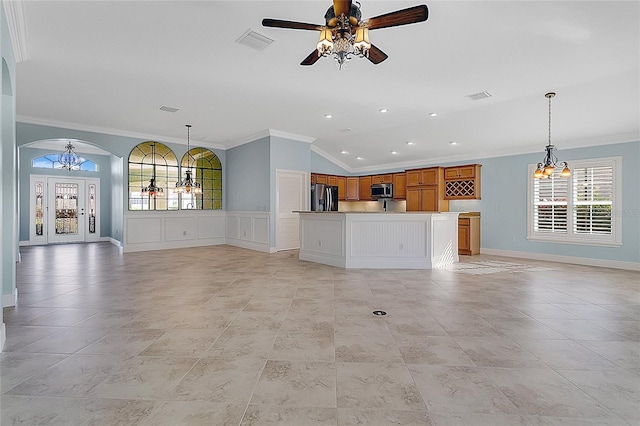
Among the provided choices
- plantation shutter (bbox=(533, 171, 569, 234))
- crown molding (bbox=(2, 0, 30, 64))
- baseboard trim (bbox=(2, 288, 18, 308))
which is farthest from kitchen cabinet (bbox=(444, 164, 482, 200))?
baseboard trim (bbox=(2, 288, 18, 308))

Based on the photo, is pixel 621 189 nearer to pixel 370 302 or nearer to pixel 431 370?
pixel 370 302

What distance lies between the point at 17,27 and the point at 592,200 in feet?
30.4

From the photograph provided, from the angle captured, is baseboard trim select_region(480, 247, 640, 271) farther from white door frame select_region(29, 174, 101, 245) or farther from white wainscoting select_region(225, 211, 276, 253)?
white door frame select_region(29, 174, 101, 245)

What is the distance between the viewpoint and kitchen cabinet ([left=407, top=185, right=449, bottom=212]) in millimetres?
8609

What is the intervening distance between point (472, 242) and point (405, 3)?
6349 millimetres

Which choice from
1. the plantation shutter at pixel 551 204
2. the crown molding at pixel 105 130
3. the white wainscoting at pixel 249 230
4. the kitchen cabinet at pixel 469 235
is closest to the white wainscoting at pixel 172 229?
the white wainscoting at pixel 249 230

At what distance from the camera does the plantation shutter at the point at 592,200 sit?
632 centimetres

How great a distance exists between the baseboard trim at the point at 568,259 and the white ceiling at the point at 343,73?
Answer: 2.36 meters

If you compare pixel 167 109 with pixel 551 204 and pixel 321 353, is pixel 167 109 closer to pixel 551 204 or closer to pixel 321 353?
pixel 321 353

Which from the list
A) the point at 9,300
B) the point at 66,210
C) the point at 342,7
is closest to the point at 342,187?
the point at 342,7

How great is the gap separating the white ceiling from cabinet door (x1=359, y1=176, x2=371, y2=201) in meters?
2.82


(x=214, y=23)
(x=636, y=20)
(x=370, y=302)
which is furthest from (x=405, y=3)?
(x=370, y=302)

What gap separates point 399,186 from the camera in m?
9.64

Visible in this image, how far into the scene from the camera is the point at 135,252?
25.8ft
